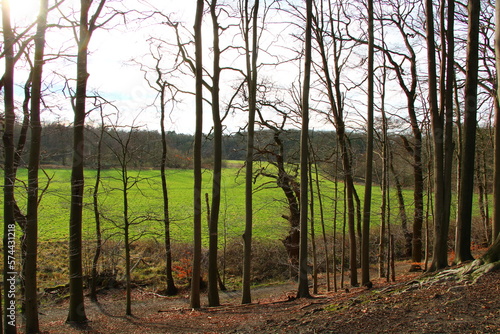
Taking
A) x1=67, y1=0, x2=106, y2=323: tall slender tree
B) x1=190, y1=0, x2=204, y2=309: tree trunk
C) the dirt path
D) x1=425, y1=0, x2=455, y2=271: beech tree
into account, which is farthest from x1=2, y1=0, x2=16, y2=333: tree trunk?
x1=425, y1=0, x2=455, y2=271: beech tree

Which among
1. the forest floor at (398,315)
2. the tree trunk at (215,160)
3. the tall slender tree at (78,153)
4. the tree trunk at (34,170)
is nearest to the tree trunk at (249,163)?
the tree trunk at (215,160)

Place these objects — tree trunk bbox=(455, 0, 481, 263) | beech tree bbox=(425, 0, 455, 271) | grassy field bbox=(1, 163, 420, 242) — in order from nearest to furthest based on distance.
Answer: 1. tree trunk bbox=(455, 0, 481, 263)
2. beech tree bbox=(425, 0, 455, 271)
3. grassy field bbox=(1, 163, 420, 242)

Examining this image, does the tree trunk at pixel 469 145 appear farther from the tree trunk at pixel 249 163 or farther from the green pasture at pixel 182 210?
the green pasture at pixel 182 210

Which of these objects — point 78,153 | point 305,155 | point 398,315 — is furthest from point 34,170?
point 398,315

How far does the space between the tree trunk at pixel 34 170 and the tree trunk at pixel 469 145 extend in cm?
930

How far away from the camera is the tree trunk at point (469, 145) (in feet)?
26.2

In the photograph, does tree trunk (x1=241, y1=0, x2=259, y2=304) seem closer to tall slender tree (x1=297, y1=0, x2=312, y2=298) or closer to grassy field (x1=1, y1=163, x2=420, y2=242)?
tall slender tree (x1=297, y1=0, x2=312, y2=298)

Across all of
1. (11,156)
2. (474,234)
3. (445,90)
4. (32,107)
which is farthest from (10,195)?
(474,234)

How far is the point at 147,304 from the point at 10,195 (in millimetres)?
10734

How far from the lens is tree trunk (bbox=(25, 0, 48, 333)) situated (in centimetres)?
800

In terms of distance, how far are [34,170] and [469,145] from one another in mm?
9593

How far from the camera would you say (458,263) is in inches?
310

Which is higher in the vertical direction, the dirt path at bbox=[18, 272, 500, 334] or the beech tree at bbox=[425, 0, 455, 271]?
the beech tree at bbox=[425, 0, 455, 271]

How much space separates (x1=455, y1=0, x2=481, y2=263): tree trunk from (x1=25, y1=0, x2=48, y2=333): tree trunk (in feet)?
30.5
